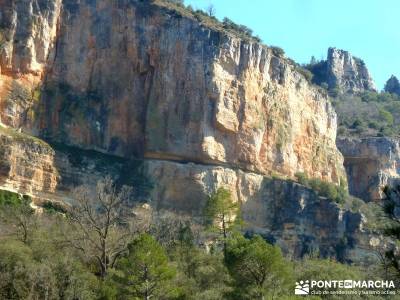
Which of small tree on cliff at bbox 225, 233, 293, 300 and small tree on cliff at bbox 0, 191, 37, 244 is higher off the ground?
small tree on cliff at bbox 0, 191, 37, 244

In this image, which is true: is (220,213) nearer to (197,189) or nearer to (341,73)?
(197,189)

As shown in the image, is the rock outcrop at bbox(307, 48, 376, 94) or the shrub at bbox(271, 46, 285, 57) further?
the rock outcrop at bbox(307, 48, 376, 94)

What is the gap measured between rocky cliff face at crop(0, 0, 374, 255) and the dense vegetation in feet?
57.5

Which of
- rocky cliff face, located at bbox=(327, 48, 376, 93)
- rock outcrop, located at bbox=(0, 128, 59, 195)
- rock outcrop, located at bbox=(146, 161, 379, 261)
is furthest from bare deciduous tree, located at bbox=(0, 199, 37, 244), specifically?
rocky cliff face, located at bbox=(327, 48, 376, 93)

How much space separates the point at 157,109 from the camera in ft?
217

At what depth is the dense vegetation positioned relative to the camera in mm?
33688

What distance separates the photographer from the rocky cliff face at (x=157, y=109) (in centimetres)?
6350

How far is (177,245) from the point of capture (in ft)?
148

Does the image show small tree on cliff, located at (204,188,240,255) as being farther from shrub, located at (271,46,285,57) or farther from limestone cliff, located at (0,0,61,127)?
shrub, located at (271,46,285,57)

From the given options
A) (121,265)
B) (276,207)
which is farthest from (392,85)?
(121,265)

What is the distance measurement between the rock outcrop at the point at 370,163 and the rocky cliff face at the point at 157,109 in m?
15.2

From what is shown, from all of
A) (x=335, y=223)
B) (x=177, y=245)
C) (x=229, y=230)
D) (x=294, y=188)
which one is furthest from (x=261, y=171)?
(x=177, y=245)

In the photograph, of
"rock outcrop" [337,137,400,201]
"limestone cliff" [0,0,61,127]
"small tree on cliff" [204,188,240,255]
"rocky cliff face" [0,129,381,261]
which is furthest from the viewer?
"rock outcrop" [337,137,400,201]

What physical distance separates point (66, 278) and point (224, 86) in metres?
33.9
